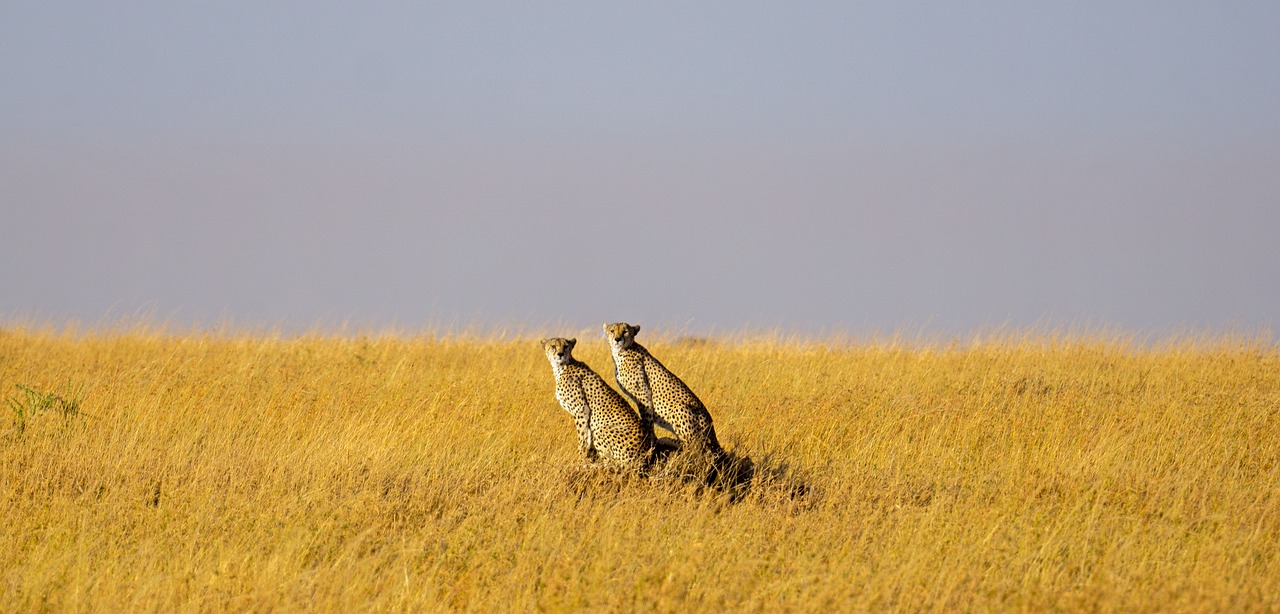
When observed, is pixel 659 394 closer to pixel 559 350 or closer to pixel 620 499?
pixel 559 350

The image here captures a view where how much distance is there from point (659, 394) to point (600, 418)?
346 millimetres

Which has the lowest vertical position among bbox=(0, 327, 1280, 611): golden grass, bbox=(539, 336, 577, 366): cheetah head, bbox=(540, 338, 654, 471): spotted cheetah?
bbox=(0, 327, 1280, 611): golden grass

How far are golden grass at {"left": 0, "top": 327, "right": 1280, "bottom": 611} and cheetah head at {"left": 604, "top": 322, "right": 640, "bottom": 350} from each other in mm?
657

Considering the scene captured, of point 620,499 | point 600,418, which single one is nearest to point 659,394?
point 600,418

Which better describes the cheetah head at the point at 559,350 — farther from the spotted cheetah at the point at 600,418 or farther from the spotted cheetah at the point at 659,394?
the spotted cheetah at the point at 659,394

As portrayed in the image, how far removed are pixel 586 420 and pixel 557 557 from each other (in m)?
1.41

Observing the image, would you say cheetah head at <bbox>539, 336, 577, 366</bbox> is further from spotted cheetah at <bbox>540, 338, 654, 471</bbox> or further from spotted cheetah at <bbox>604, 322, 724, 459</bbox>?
spotted cheetah at <bbox>604, 322, 724, 459</bbox>

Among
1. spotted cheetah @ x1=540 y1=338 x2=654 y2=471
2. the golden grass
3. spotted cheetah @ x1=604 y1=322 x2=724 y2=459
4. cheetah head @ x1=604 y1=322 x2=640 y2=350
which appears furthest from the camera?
cheetah head @ x1=604 y1=322 x2=640 y2=350

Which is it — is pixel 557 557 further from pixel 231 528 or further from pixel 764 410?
pixel 764 410

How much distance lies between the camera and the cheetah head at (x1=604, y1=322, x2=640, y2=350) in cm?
569

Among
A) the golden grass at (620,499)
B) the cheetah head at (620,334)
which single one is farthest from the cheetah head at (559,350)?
the golden grass at (620,499)

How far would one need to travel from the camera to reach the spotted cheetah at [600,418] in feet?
17.1

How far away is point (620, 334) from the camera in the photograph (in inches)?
224

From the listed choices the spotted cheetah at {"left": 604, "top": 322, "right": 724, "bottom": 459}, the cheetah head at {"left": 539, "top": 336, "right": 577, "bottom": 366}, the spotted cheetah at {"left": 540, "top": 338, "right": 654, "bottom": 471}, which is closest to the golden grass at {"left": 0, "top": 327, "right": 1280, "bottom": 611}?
the spotted cheetah at {"left": 540, "top": 338, "right": 654, "bottom": 471}
